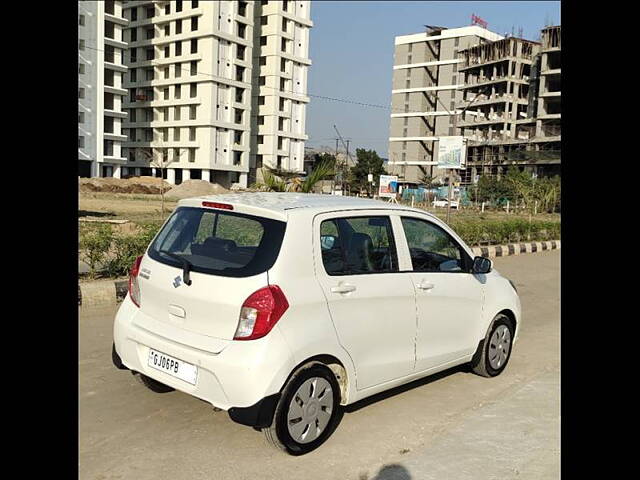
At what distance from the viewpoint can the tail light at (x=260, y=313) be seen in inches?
137

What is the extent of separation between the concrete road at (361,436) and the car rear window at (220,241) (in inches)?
45.2

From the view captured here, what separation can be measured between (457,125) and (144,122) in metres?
47.4

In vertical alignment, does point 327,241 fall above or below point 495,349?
above

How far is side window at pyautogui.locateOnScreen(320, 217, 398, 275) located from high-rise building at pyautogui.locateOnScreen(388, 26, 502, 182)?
9510 centimetres

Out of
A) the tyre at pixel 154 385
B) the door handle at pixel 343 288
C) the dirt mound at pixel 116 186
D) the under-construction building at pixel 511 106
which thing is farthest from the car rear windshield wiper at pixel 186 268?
the under-construction building at pixel 511 106

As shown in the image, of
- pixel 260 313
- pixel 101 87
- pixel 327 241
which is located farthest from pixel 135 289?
pixel 101 87

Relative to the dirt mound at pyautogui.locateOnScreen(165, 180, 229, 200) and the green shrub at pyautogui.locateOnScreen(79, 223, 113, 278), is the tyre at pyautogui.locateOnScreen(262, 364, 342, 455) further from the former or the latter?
the dirt mound at pyautogui.locateOnScreen(165, 180, 229, 200)

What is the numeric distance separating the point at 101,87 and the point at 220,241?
2384 inches

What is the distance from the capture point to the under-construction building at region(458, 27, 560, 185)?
77625 mm

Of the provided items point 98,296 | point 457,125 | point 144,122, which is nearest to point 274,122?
point 144,122

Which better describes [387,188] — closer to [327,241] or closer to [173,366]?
[327,241]

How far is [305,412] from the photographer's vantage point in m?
3.68

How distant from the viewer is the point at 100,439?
12.5ft
